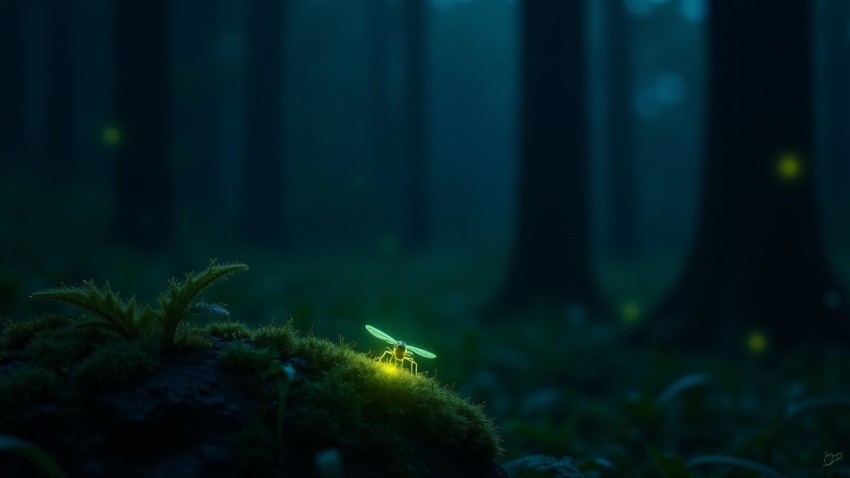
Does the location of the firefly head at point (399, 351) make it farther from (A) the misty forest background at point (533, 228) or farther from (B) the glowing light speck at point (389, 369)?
(A) the misty forest background at point (533, 228)

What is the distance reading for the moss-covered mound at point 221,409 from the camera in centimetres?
189

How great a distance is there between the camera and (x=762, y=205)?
24.9 ft

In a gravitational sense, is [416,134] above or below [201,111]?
below

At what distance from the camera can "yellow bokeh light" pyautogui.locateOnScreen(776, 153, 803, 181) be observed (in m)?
7.63

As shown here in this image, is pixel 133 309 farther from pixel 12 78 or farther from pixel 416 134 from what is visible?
pixel 12 78

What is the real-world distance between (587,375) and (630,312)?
4.03 m

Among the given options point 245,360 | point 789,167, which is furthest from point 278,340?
point 789,167

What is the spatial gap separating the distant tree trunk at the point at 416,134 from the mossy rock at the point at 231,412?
1919 cm

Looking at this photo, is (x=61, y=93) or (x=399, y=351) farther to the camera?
(x=61, y=93)

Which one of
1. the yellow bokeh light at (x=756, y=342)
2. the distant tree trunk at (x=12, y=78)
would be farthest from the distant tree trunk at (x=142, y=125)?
the distant tree trunk at (x=12, y=78)

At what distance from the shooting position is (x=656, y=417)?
205 inches

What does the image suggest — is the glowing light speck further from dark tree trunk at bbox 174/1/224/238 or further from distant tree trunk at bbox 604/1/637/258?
dark tree trunk at bbox 174/1/224/238

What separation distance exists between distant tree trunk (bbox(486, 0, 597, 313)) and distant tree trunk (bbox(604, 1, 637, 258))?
11.3 meters

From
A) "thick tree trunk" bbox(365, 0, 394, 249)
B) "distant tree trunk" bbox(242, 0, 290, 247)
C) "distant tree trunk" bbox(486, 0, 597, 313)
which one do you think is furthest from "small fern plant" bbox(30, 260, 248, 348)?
"thick tree trunk" bbox(365, 0, 394, 249)
